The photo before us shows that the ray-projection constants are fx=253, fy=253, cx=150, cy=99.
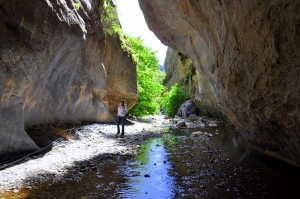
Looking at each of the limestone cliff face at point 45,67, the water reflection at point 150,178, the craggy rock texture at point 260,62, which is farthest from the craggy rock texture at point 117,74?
the water reflection at point 150,178

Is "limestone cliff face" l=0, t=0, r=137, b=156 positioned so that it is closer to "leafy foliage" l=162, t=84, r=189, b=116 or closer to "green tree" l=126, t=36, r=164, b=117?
"green tree" l=126, t=36, r=164, b=117

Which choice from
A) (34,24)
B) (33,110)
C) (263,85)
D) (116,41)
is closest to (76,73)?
(33,110)

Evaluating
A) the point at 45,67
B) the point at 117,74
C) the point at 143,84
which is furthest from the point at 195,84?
the point at 45,67

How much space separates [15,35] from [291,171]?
8.52m

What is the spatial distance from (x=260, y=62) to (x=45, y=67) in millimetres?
7532

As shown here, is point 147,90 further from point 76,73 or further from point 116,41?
point 76,73

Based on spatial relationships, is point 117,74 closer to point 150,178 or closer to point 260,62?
point 150,178

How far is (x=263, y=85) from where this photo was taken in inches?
234

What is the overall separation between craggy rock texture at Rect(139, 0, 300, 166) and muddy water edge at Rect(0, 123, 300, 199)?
84 cm

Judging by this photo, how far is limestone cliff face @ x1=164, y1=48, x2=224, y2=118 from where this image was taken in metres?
29.0

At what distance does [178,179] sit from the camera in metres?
6.13

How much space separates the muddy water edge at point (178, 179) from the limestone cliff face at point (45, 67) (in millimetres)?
2597

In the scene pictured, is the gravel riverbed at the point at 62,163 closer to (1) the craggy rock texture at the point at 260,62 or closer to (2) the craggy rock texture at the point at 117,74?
(1) the craggy rock texture at the point at 260,62

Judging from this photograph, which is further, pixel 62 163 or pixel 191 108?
pixel 191 108
